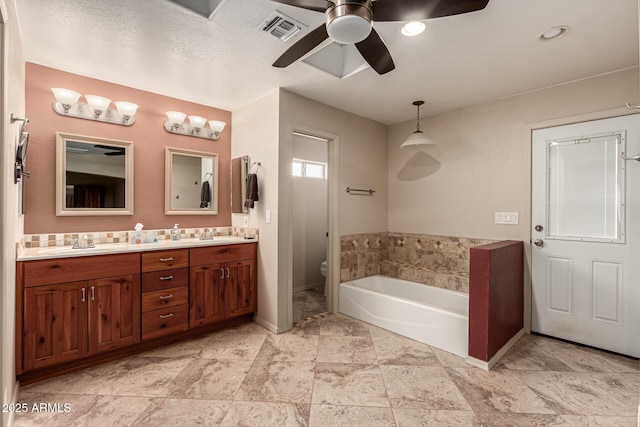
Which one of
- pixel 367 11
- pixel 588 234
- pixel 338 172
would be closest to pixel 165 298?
pixel 338 172

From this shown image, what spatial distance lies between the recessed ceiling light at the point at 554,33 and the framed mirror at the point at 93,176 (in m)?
3.62

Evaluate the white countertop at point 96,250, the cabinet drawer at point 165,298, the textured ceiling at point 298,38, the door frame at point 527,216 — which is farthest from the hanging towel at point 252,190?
the door frame at point 527,216

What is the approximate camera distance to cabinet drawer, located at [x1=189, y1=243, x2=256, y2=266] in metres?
2.93

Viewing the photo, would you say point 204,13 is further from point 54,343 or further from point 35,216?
point 54,343

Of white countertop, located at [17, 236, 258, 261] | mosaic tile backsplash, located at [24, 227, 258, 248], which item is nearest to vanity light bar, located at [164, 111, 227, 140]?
mosaic tile backsplash, located at [24, 227, 258, 248]

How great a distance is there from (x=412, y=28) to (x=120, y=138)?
2.80 meters

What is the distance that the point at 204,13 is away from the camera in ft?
6.33

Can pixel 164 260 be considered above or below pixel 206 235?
below

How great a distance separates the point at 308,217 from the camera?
15.8 ft

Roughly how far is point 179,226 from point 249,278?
98 cm

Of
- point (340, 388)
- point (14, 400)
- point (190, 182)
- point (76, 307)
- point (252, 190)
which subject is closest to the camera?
point (14, 400)

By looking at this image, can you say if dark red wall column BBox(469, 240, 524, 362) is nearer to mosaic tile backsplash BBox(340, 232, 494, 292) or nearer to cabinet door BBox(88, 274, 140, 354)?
mosaic tile backsplash BBox(340, 232, 494, 292)

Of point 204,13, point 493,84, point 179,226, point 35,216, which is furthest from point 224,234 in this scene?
point 493,84

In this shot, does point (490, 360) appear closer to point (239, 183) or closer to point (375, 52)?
point (375, 52)
